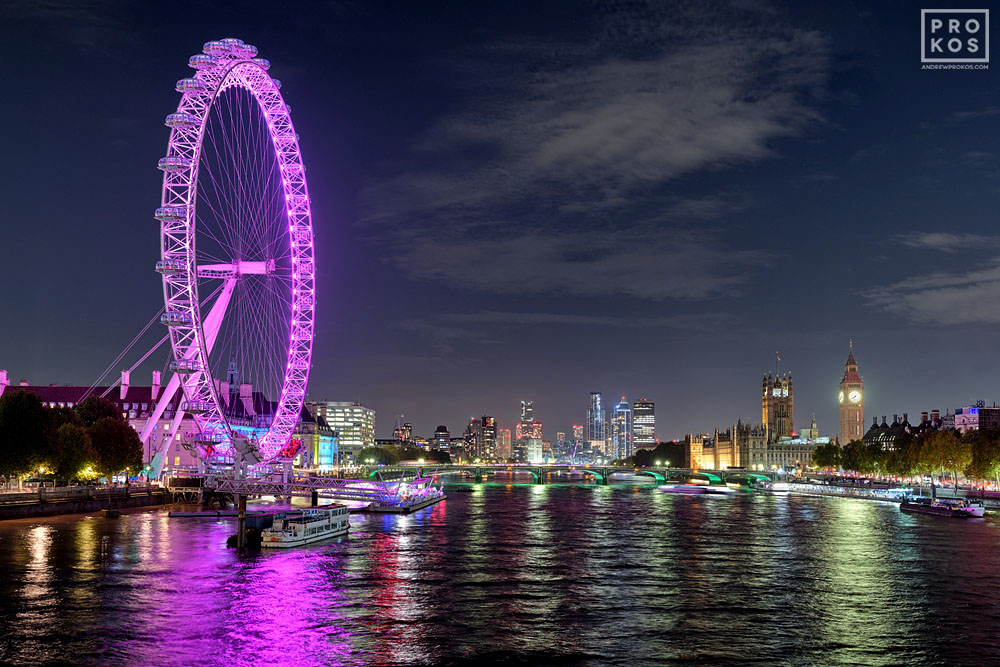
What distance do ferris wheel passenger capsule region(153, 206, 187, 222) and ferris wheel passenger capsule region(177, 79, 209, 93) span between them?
910 cm

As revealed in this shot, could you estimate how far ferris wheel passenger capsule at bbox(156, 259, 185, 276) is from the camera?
7762 centimetres

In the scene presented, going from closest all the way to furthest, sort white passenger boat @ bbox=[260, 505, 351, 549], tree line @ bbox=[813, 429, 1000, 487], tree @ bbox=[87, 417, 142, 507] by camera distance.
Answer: white passenger boat @ bbox=[260, 505, 351, 549]
tree @ bbox=[87, 417, 142, 507]
tree line @ bbox=[813, 429, 1000, 487]

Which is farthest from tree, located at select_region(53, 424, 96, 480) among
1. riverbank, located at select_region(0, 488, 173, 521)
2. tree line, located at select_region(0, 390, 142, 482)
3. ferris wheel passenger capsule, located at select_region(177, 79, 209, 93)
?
ferris wheel passenger capsule, located at select_region(177, 79, 209, 93)

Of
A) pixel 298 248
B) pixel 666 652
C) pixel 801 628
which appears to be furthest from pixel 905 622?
pixel 298 248

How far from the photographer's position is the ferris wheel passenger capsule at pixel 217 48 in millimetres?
77750

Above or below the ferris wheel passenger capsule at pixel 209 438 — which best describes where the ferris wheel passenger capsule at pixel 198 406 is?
above

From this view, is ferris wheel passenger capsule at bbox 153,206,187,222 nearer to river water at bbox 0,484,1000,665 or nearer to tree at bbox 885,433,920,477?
river water at bbox 0,484,1000,665

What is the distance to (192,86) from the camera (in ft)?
254

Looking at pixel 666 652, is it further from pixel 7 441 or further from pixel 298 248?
pixel 7 441

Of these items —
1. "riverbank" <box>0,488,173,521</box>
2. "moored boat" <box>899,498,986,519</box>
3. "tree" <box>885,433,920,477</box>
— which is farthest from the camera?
"tree" <box>885,433,920,477</box>

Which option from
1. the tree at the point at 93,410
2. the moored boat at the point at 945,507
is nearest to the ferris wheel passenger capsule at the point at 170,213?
the tree at the point at 93,410

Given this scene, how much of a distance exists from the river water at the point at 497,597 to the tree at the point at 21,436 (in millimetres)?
8975

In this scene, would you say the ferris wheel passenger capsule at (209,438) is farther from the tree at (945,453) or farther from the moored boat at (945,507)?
Result: the tree at (945,453)

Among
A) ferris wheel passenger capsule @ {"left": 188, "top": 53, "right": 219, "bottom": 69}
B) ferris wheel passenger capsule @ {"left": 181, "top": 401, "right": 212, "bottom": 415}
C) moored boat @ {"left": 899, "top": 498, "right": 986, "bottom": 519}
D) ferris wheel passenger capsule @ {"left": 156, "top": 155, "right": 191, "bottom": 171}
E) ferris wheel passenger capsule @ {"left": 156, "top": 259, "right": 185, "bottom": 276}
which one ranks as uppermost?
ferris wheel passenger capsule @ {"left": 188, "top": 53, "right": 219, "bottom": 69}
